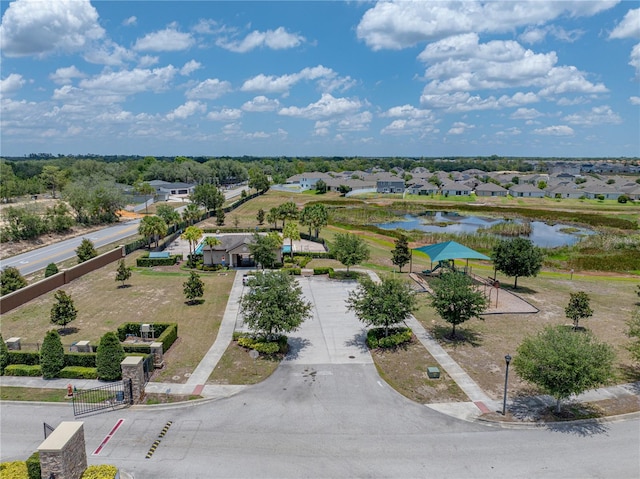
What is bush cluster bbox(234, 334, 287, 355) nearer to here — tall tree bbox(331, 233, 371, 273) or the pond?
tall tree bbox(331, 233, 371, 273)

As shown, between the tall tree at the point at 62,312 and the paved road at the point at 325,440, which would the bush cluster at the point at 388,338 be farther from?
the tall tree at the point at 62,312

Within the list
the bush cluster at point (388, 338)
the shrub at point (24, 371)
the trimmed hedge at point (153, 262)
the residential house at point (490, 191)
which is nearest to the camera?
the shrub at point (24, 371)

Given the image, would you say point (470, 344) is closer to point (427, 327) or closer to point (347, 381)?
point (427, 327)

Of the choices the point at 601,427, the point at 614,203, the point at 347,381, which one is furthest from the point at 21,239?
the point at 614,203

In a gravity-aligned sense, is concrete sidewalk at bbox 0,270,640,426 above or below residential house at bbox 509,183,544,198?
below

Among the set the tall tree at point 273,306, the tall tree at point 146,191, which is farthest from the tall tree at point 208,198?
the tall tree at point 273,306

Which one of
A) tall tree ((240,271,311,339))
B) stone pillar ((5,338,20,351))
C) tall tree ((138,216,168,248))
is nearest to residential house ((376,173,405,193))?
tall tree ((138,216,168,248))
